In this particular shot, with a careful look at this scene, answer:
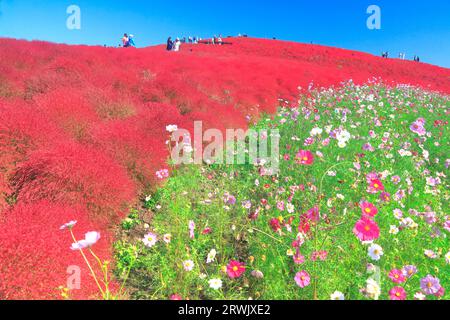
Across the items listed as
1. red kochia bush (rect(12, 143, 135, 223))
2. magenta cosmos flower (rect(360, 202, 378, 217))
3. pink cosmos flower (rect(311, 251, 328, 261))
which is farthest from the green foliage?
red kochia bush (rect(12, 143, 135, 223))

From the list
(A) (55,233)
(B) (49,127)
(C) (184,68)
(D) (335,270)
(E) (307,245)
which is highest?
(C) (184,68)

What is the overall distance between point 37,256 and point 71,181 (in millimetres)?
695

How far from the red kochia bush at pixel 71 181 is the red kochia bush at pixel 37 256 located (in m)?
0.25

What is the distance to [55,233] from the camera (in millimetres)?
1711

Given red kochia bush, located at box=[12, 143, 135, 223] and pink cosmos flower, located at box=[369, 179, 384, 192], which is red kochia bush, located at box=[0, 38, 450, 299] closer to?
red kochia bush, located at box=[12, 143, 135, 223]

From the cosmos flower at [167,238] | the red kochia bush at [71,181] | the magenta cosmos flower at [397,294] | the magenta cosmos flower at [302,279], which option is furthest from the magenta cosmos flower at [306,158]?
the red kochia bush at [71,181]

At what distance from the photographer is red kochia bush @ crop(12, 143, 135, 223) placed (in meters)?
2.09

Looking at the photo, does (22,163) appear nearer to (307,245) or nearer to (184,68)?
(307,245)

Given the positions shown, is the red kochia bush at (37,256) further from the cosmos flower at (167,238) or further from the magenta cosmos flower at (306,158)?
the magenta cosmos flower at (306,158)

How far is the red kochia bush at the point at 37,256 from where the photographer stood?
57.3 inches

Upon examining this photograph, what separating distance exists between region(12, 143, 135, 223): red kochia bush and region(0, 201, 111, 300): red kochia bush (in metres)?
0.25

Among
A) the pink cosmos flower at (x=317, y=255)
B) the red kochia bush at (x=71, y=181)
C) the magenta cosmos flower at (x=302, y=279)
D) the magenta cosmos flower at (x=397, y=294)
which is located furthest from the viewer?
the red kochia bush at (x=71, y=181)
